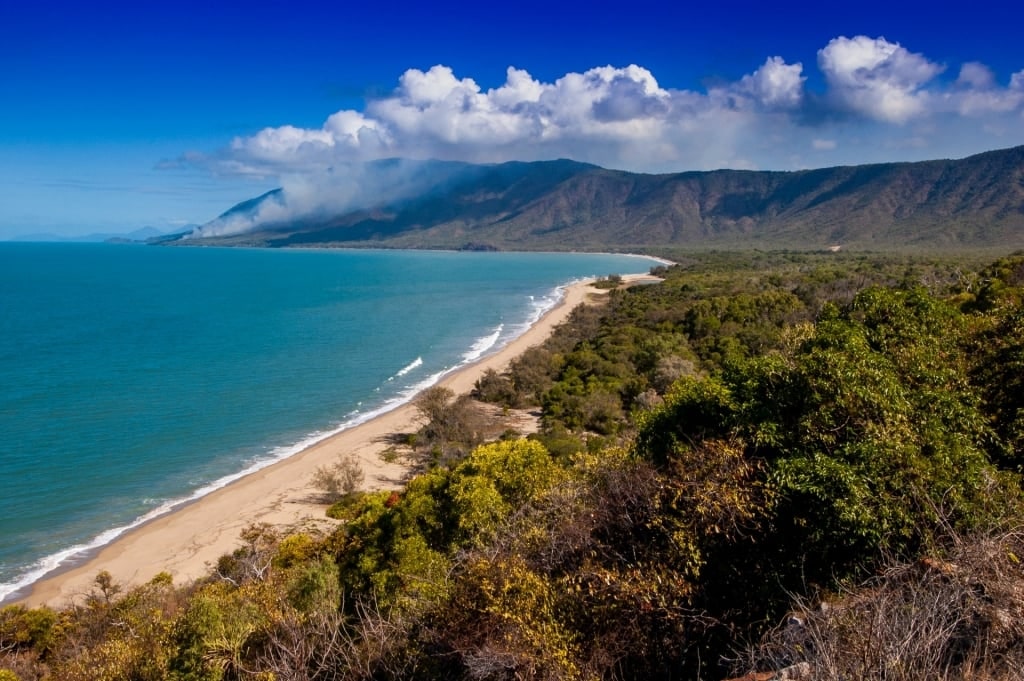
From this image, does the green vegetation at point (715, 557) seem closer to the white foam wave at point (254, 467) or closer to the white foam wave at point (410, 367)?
the white foam wave at point (254, 467)

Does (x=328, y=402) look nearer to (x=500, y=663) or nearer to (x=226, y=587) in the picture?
(x=226, y=587)

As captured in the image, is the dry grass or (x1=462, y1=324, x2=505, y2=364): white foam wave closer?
the dry grass

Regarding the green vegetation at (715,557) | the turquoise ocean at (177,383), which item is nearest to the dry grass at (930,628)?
the green vegetation at (715,557)

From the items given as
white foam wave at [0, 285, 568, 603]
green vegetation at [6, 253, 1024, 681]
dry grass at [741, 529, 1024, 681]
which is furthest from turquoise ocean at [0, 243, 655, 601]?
dry grass at [741, 529, 1024, 681]

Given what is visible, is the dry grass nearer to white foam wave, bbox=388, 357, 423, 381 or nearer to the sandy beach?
the sandy beach

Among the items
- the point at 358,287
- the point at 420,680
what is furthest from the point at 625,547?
the point at 358,287
